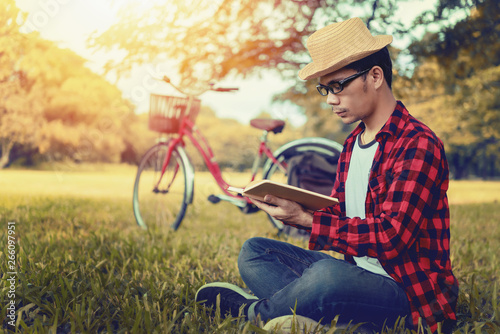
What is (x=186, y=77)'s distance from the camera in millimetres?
6000

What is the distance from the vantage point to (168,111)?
4.31 meters

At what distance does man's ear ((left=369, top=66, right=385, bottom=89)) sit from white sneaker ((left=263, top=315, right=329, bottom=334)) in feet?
3.26

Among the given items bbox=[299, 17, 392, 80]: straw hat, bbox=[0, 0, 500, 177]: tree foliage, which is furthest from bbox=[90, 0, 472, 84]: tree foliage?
bbox=[299, 17, 392, 80]: straw hat

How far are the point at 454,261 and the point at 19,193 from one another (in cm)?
509

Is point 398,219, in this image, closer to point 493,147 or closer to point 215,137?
point 215,137

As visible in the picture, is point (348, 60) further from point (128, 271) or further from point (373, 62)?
point (128, 271)

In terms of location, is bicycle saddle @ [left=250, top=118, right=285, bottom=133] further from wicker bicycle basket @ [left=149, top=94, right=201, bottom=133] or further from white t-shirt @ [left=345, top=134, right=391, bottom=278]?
white t-shirt @ [left=345, top=134, right=391, bottom=278]

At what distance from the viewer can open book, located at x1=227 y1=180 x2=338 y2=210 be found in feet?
5.08

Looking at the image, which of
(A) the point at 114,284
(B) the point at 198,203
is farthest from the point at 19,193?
(A) the point at 114,284

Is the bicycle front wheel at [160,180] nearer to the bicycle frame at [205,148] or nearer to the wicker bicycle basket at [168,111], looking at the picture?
the bicycle frame at [205,148]

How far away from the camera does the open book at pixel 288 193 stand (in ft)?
5.08

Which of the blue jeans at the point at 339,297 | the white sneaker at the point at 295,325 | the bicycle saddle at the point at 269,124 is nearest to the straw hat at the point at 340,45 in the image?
the blue jeans at the point at 339,297

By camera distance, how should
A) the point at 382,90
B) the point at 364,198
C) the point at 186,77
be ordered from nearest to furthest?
the point at 382,90 < the point at 364,198 < the point at 186,77

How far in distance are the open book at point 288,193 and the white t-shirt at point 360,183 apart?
0.33m
